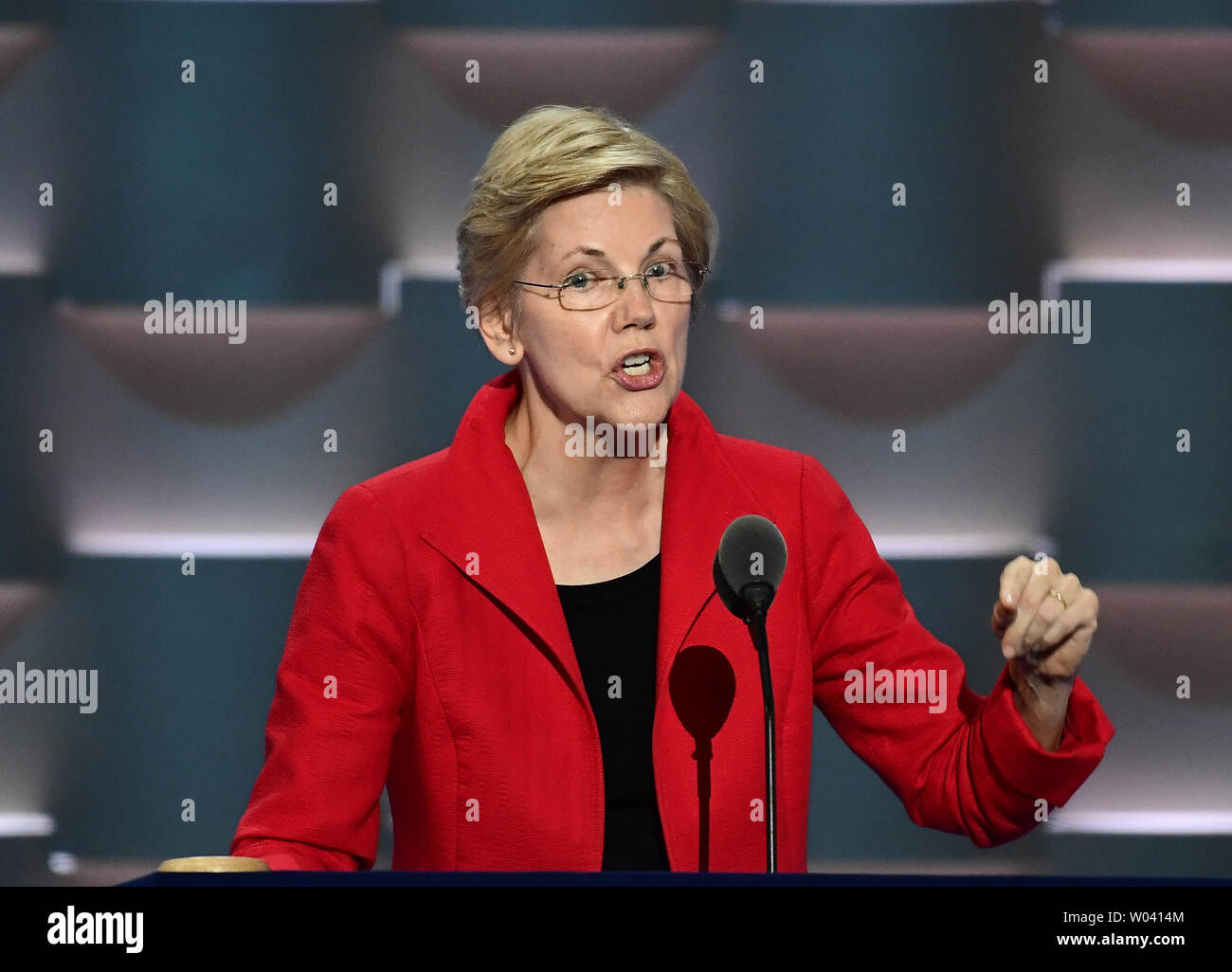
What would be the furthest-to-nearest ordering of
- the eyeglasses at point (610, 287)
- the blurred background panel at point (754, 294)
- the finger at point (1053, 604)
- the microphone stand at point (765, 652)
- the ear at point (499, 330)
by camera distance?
1. the blurred background panel at point (754, 294)
2. the ear at point (499, 330)
3. the eyeglasses at point (610, 287)
4. the finger at point (1053, 604)
5. the microphone stand at point (765, 652)

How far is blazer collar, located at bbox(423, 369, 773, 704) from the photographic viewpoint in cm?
160

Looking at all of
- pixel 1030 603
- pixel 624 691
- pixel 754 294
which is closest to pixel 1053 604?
pixel 1030 603

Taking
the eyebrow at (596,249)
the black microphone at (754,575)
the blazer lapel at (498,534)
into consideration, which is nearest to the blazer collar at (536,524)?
the blazer lapel at (498,534)

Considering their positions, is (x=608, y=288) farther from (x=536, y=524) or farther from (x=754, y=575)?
(x=754, y=575)

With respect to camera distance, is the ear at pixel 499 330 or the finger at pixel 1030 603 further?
the ear at pixel 499 330

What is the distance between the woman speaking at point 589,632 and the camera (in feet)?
5.03

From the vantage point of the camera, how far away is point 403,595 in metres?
1.62

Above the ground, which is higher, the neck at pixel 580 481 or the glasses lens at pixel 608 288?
the glasses lens at pixel 608 288

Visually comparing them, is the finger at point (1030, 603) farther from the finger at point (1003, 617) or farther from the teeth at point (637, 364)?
the teeth at point (637, 364)

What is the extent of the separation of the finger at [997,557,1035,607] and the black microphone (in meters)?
0.22

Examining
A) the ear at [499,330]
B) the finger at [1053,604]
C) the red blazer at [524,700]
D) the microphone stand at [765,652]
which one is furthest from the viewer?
the ear at [499,330]

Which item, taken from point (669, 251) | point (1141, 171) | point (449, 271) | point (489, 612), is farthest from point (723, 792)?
point (1141, 171)
